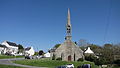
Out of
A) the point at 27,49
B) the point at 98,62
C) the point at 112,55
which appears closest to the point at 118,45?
the point at 112,55

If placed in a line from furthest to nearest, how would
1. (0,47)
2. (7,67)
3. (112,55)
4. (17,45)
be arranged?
(17,45) < (0,47) < (112,55) < (7,67)

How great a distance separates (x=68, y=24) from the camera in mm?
60594

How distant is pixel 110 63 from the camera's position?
191 feet

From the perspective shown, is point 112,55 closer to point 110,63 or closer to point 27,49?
point 110,63

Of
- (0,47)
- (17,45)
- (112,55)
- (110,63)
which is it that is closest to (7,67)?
(110,63)

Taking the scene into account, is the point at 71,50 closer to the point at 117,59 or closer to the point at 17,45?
the point at 117,59

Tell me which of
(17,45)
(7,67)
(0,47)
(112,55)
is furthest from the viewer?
(17,45)

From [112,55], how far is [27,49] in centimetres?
9270

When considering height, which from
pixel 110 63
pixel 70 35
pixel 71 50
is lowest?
pixel 110 63

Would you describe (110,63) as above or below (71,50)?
below

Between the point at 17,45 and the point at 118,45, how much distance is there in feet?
287

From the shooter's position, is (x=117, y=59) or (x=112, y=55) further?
(x=112, y=55)

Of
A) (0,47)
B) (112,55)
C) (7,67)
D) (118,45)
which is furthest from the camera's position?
(0,47)

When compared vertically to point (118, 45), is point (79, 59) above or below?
below
